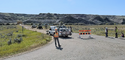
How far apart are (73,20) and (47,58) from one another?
137 meters

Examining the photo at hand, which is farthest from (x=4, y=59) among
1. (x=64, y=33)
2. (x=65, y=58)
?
(x=64, y=33)

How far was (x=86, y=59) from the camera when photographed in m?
7.33

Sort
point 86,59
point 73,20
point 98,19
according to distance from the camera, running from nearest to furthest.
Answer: point 86,59 → point 73,20 → point 98,19

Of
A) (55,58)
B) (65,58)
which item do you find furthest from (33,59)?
(65,58)

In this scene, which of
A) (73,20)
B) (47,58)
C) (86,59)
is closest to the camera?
(86,59)

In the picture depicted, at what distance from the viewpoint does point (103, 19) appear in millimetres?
157000

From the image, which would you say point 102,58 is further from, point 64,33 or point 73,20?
point 73,20

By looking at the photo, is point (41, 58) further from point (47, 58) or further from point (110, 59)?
point (110, 59)

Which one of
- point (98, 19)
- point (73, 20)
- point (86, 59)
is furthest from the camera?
point (98, 19)

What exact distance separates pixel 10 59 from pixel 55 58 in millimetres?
2947

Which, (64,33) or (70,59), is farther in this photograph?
(64,33)

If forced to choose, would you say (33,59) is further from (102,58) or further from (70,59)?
(102,58)

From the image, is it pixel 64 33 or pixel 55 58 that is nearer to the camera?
pixel 55 58

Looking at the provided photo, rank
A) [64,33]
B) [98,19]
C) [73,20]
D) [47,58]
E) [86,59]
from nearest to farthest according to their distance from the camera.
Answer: [86,59] → [47,58] → [64,33] → [73,20] → [98,19]
